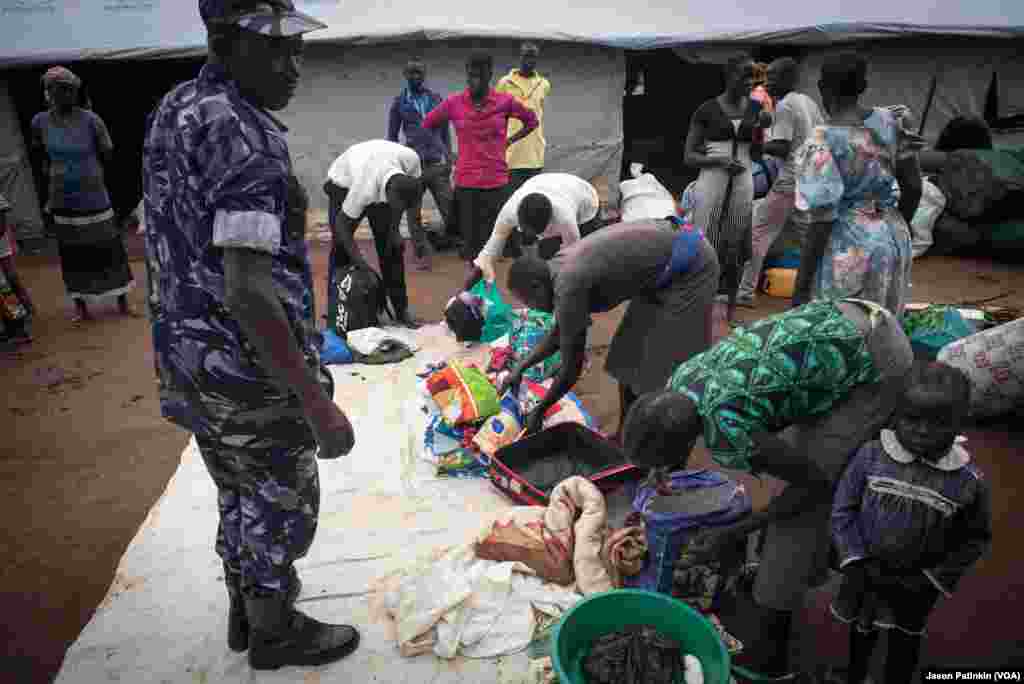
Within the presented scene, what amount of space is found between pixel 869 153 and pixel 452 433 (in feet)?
7.30

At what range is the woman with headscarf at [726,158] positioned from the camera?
4910 millimetres

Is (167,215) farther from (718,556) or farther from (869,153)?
(869,153)

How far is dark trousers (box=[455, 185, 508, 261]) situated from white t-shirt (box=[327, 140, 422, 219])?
1.47m

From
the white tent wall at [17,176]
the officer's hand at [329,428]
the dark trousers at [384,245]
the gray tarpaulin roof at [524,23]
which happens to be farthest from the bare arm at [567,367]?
the white tent wall at [17,176]

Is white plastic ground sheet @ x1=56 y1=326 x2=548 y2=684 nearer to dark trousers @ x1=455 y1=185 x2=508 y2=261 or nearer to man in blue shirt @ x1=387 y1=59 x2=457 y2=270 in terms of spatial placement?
dark trousers @ x1=455 y1=185 x2=508 y2=261

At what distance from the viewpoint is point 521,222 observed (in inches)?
161

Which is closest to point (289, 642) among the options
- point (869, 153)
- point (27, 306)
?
point (869, 153)

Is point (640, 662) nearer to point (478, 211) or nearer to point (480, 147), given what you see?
point (478, 211)

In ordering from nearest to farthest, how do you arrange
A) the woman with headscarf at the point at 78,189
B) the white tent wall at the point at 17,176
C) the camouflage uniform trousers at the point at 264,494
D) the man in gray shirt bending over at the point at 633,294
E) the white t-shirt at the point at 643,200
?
the camouflage uniform trousers at the point at 264,494 < the man in gray shirt bending over at the point at 633,294 < the woman with headscarf at the point at 78,189 < the white t-shirt at the point at 643,200 < the white tent wall at the point at 17,176

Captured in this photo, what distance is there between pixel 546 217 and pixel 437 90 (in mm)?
4646

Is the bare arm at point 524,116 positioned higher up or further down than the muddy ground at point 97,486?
higher up

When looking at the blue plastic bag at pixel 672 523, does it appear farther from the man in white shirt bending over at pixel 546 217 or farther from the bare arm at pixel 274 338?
the man in white shirt bending over at pixel 546 217

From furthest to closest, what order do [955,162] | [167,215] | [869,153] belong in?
[955,162] < [869,153] < [167,215]

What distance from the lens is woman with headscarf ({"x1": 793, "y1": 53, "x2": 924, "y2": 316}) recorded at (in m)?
3.04
